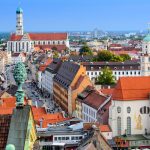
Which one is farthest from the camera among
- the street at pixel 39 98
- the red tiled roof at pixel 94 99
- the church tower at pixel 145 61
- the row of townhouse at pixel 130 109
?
the church tower at pixel 145 61

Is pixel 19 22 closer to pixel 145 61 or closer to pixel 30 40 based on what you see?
pixel 30 40

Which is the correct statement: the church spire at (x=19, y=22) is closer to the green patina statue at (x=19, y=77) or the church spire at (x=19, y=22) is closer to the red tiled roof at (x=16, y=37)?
the red tiled roof at (x=16, y=37)

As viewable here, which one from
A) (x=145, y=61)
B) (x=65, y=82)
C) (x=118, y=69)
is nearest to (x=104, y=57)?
(x=118, y=69)

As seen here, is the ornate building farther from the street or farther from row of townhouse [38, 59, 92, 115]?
the street

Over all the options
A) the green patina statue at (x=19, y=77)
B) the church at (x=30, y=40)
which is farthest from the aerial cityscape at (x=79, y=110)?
the church at (x=30, y=40)

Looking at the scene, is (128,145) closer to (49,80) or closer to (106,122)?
(106,122)

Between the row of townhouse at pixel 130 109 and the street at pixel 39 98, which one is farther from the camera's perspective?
the street at pixel 39 98
